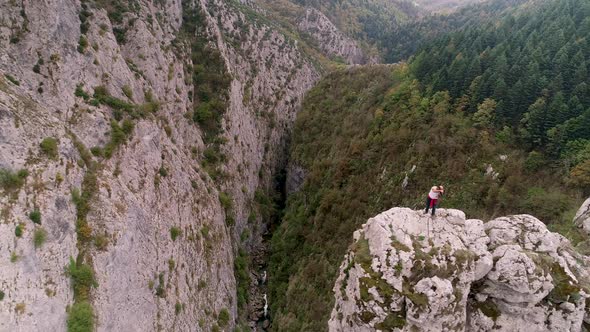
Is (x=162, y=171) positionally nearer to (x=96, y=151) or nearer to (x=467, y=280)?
(x=96, y=151)

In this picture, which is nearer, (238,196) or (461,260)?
(461,260)

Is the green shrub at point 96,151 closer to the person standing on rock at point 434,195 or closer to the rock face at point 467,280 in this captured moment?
the rock face at point 467,280

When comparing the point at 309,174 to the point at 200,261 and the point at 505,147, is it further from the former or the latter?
the point at 505,147

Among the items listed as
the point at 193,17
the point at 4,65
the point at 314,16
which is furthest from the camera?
the point at 314,16

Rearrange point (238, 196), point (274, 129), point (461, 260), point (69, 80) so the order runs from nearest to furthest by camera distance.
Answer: point (461, 260), point (69, 80), point (238, 196), point (274, 129)

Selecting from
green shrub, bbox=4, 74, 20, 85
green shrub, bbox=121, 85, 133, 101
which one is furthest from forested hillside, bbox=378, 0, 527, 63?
green shrub, bbox=4, 74, 20, 85

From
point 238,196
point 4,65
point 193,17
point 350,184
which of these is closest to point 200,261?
point 238,196
